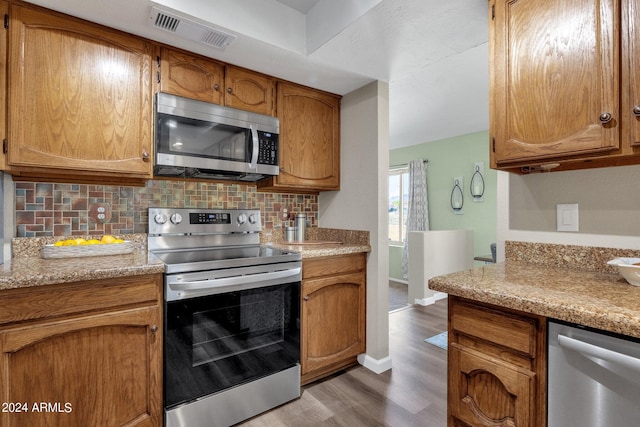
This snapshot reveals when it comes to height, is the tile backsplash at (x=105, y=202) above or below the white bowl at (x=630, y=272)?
above

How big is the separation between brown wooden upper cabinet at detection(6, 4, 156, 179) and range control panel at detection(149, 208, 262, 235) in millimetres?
346

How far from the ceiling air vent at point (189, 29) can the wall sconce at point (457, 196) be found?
4029 millimetres

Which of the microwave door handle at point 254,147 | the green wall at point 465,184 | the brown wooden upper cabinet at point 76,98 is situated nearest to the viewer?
the brown wooden upper cabinet at point 76,98

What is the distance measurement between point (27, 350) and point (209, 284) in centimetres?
72

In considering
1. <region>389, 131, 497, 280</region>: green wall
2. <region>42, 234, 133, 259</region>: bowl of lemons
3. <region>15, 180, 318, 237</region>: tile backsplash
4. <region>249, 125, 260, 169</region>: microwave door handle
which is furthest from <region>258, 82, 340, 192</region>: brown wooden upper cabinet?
<region>389, 131, 497, 280</region>: green wall

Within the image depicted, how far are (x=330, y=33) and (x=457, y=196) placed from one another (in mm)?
3764

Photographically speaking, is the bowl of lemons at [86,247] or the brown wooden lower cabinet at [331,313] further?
the brown wooden lower cabinet at [331,313]

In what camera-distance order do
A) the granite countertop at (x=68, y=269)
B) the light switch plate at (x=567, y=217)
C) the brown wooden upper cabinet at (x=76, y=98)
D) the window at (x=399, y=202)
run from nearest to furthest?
the granite countertop at (x=68, y=269)
the light switch plate at (x=567, y=217)
the brown wooden upper cabinet at (x=76, y=98)
the window at (x=399, y=202)

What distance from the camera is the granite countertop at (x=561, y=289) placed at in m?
0.82

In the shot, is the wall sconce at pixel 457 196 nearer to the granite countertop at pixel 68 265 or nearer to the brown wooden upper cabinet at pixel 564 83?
the granite countertop at pixel 68 265

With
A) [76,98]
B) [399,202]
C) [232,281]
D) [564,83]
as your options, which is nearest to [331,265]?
[232,281]

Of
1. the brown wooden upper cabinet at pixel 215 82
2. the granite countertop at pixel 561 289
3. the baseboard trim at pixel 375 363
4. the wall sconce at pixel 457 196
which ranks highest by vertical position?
the brown wooden upper cabinet at pixel 215 82

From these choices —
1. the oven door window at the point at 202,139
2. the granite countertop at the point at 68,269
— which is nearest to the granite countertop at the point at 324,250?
the oven door window at the point at 202,139

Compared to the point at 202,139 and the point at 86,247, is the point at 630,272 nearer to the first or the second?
the point at 202,139
